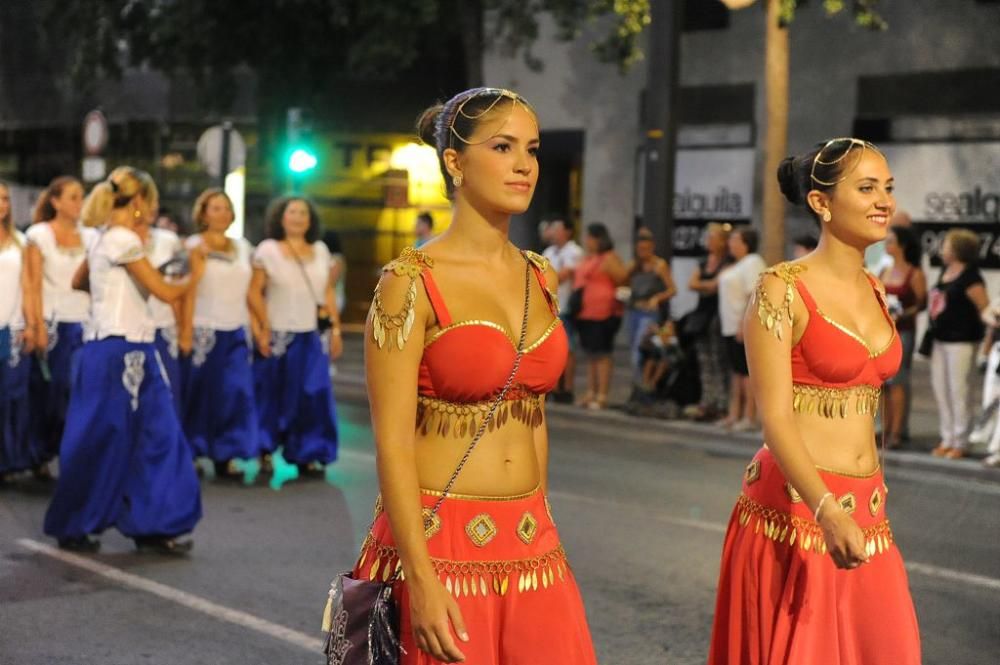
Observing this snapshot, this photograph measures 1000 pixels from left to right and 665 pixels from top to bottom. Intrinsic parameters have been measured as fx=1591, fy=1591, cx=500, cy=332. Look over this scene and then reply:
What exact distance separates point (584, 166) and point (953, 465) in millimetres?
14158

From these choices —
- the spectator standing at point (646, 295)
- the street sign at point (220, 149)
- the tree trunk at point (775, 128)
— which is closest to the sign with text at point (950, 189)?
the tree trunk at point (775, 128)

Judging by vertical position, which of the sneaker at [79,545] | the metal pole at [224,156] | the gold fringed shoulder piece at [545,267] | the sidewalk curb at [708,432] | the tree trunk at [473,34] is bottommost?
the sidewalk curb at [708,432]

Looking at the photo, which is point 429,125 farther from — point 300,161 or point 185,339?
point 300,161

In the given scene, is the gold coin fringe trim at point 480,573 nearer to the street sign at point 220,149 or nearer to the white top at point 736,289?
the white top at point 736,289

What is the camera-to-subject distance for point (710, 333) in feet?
50.7

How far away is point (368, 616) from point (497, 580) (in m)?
0.32

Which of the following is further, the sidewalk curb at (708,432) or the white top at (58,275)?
the sidewalk curb at (708,432)

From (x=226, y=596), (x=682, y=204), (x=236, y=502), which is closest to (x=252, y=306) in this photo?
(x=236, y=502)

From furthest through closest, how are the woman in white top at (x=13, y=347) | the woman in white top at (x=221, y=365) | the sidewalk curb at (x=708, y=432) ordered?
the sidewalk curb at (x=708, y=432)
the woman in white top at (x=221, y=365)
the woman in white top at (x=13, y=347)

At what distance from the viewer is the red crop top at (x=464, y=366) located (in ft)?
12.1

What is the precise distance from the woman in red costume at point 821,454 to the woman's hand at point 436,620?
4.36ft

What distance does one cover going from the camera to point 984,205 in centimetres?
2091

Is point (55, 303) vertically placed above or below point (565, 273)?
below

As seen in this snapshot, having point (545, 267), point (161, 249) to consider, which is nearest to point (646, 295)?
point (161, 249)
